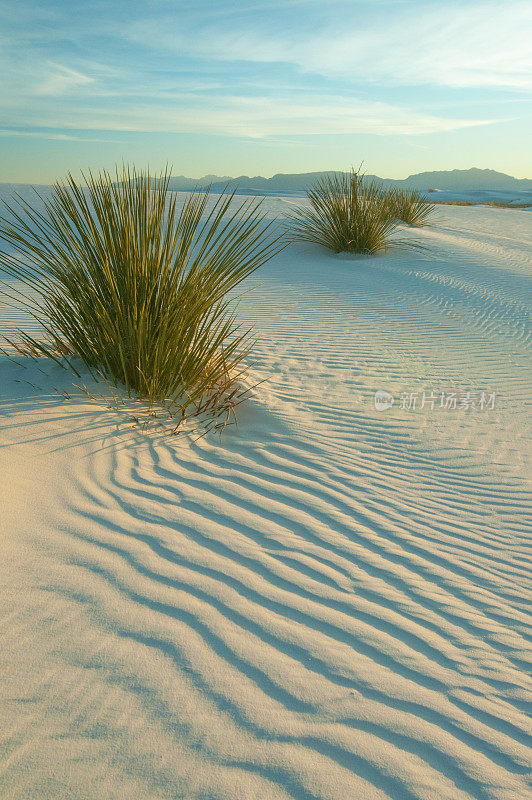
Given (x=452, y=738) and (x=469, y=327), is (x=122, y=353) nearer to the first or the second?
(x=452, y=738)

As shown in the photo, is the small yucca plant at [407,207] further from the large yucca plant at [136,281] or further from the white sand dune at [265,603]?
the large yucca plant at [136,281]

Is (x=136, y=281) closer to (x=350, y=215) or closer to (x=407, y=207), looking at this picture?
(x=350, y=215)

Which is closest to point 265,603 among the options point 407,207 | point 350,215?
point 350,215

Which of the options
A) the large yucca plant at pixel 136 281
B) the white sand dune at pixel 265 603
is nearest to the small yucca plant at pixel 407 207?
the white sand dune at pixel 265 603

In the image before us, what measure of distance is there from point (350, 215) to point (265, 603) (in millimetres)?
9880

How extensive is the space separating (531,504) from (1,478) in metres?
3.08

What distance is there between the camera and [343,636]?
220 cm

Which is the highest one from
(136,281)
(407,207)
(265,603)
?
(407,207)

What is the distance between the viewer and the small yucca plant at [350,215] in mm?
10930

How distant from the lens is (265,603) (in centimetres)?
229

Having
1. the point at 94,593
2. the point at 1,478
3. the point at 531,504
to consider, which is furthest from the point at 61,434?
the point at 531,504

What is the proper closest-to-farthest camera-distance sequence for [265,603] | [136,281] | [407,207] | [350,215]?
[265,603]
[136,281]
[350,215]
[407,207]

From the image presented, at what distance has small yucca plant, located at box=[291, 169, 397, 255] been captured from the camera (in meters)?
10.9

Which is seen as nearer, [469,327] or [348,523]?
[348,523]
